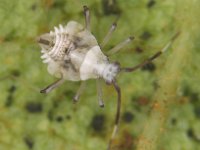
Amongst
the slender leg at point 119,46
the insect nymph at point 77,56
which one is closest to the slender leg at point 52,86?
the insect nymph at point 77,56

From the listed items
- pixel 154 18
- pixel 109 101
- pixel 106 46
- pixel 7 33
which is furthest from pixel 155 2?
pixel 7 33

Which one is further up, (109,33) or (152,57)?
(109,33)

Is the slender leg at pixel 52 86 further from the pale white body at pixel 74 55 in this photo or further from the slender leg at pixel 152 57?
the slender leg at pixel 152 57

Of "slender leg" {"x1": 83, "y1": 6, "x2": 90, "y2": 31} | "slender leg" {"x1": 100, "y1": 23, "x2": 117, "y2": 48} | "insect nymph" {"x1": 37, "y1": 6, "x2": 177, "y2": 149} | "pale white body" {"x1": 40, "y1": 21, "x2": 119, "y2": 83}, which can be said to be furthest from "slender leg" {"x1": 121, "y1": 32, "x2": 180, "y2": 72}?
"slender leg" {"x1": 83, "y1": 6, "x2": 90, "y2": 31}

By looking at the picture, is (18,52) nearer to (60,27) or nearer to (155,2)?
(60,27)

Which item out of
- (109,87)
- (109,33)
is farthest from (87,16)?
(109,87)

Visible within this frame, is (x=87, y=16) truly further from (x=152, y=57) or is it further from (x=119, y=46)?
(x=152, y=57)
